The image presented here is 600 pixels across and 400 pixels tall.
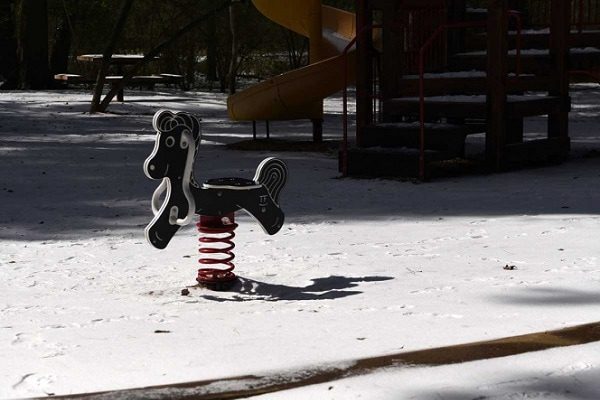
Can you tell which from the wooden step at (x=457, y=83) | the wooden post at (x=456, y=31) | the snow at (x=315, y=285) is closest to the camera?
the snow at (x=315, y=285)

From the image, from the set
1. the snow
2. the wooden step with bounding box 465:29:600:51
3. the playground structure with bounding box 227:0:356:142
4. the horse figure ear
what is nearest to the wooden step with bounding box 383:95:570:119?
the snow

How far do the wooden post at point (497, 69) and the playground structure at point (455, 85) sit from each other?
1 centimetres

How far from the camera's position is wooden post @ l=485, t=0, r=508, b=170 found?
488 inches

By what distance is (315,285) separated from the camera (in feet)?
22.1

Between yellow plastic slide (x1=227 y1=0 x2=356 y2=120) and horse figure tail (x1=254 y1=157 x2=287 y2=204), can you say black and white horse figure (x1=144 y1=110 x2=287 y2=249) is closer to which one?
horse figure tail (x1=254 y1=157 x2=287 y2=204)

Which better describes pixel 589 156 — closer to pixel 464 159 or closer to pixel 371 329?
pixel 464 159

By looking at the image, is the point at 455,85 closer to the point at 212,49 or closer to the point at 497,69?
the point at 497,69

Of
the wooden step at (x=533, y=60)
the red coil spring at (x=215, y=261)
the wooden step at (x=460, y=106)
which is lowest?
the red coil spring at (x=215, y=261)

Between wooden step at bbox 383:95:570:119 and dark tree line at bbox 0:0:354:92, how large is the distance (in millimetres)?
12494

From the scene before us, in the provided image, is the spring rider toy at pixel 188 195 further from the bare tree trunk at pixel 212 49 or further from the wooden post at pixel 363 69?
the bare tree trunk at pixel 212 49

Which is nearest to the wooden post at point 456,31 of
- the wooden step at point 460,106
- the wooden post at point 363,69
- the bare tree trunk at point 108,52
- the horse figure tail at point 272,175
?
the wooden step at point 460,106

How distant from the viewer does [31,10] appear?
27.1 metres

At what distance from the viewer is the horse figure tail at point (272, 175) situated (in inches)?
275

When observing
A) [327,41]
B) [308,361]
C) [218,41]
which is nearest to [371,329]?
[308,361]
